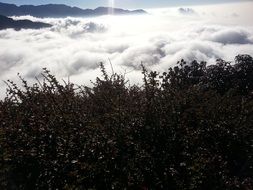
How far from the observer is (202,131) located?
5.56m

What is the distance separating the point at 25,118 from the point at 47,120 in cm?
47

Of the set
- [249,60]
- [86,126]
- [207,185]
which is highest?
[86,126]

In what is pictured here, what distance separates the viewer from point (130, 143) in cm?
493

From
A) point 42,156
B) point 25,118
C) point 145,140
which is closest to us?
point 42,156

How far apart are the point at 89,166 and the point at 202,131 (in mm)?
1938

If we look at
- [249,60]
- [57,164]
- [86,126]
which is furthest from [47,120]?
[249,60]

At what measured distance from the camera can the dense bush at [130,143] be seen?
4426mm

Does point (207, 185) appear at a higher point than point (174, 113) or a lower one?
lower

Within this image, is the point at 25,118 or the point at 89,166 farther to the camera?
the point at 25,118

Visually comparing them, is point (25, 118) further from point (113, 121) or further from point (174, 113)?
point (174, 113)

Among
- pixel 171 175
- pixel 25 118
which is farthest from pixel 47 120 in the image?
pixel 171 175

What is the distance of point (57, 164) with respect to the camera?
454 cm

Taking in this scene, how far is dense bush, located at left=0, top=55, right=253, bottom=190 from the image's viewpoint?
4.43 meters

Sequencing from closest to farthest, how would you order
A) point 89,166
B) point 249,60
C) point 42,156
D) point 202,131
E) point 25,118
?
point 89,166 → point 42,156 → point 202,131 → point 25,118 → point 249,60
